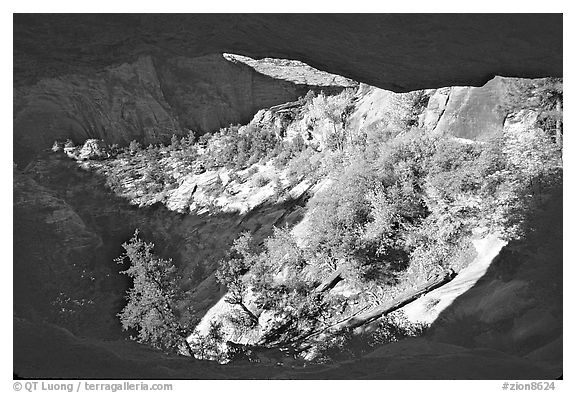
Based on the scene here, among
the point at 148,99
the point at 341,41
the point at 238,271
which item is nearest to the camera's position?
the point at 341,41

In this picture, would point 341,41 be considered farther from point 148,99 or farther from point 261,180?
point 148,99

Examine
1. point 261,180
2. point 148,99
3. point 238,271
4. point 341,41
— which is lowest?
point 238,271

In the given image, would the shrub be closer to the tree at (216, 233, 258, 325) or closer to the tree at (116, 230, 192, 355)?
the tree at (216, 233, 258, 325)

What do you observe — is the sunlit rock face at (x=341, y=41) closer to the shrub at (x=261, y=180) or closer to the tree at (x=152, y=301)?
the shrub at (x=261, y=180)

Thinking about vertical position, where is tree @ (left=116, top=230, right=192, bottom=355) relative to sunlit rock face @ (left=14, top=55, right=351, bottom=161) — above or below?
below

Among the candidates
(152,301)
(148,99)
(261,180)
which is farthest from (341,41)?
(152,301)

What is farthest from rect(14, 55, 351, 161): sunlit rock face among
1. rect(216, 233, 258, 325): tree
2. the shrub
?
rect(216, 233, 258, 325): tree

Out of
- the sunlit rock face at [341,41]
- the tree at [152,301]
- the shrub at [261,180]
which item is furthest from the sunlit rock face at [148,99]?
the tree at [152,301]

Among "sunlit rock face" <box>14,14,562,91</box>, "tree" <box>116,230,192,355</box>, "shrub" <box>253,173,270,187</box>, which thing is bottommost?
"tree" <box>116,230,192,355</box>
